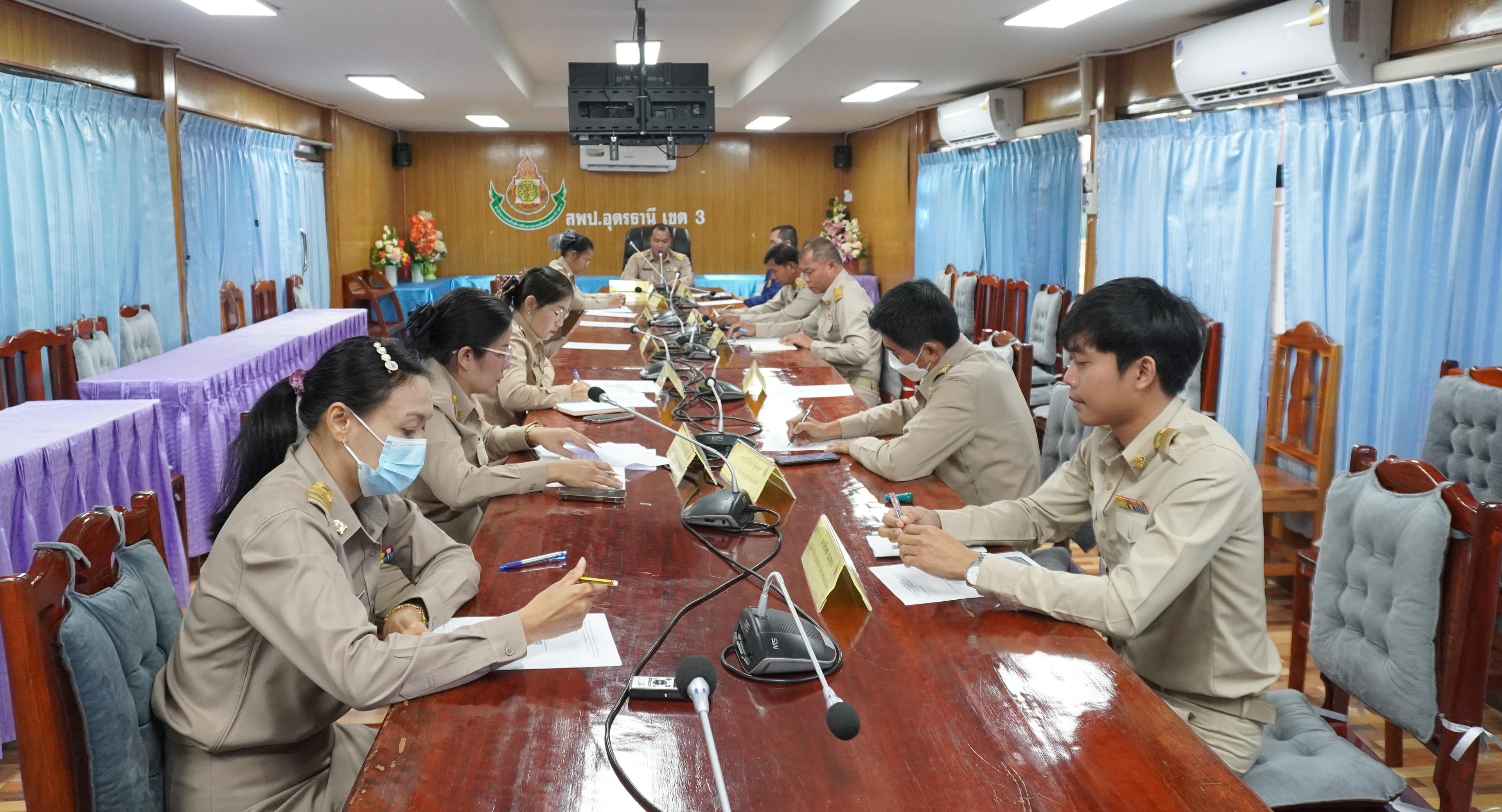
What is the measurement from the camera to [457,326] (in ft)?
9.20

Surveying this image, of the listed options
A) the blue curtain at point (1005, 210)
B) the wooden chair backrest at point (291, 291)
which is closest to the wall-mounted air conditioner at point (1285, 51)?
the blue curtain at point (1005, 210)

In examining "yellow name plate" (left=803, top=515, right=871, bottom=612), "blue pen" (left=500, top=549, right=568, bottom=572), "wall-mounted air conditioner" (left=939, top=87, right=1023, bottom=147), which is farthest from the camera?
"wall-mounted air conditioner" (left=939, top=87, right=1023, bottom=147)

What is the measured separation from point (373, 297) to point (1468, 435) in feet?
27.2

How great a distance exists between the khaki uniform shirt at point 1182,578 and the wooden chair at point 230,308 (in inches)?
241

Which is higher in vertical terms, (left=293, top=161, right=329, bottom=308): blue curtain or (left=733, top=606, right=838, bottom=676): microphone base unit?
(left=293, top=161, right=329, bottom=308): blue curtain

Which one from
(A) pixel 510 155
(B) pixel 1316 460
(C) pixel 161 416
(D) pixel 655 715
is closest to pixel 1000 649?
(D) pixel 655 715

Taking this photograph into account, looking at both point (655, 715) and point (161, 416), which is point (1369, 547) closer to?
point (655, 715)

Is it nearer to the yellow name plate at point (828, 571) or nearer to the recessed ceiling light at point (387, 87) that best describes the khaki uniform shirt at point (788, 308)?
the recessed ceiling light at point (387, 87)

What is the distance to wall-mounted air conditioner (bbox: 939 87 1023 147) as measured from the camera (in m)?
7.50

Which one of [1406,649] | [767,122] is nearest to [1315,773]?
[1406,649]

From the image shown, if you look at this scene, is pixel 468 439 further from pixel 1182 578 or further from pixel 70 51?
pixel 70 51

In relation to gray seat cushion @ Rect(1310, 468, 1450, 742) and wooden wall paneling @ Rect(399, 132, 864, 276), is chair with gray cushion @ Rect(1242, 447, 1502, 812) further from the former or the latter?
wooden wall paneling @ Rect(399, 132, 864, 276)

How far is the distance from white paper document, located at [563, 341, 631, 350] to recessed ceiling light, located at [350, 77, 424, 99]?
2695 mm

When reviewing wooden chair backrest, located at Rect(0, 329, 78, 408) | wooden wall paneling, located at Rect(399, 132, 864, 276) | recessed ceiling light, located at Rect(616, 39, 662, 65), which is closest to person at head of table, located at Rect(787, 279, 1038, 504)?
wooden chair backrest, located at Rect(0, 329, 78, 408)
